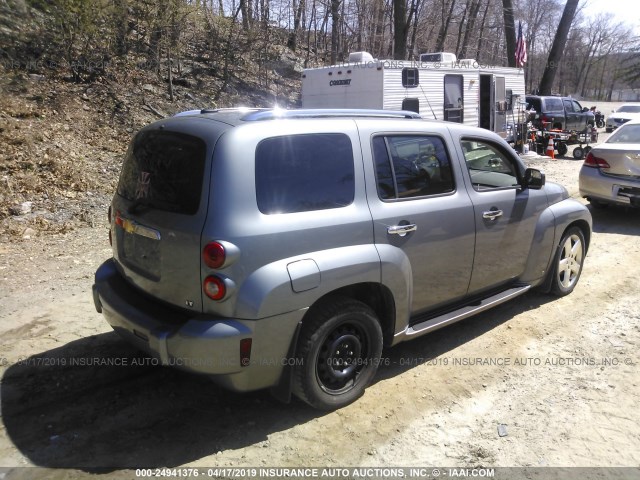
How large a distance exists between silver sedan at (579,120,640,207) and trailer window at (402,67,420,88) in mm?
5334

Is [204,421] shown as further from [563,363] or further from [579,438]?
[563,363]

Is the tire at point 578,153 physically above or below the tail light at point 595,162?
below

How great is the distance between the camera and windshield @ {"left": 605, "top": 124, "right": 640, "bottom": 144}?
28.7 feet

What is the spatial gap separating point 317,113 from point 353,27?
74.1 ft

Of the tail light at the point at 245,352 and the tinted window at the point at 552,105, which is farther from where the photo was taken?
the tinted window at the point at 552,105

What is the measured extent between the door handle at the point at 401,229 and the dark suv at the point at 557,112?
1881cm

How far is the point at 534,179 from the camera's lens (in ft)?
15.8

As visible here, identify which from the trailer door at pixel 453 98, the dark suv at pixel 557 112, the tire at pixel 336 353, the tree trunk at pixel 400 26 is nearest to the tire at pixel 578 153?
the trailer door at pixel 453 98

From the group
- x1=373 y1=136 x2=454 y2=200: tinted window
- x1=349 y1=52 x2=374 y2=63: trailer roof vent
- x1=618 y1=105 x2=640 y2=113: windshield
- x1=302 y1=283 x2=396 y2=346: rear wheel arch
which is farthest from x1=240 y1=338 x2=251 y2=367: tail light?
x1=618 y1=105 x2=640 y2=113: windshield

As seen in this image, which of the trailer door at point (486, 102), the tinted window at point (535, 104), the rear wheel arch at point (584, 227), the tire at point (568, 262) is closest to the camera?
the tire at point (568, 262)

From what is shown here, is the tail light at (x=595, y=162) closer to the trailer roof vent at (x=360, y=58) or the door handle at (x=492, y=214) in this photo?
the door handle at (x=492, y=214)

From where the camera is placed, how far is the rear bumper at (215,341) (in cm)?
297

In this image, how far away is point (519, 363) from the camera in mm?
4301

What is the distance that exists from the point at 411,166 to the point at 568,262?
254 centimetres
